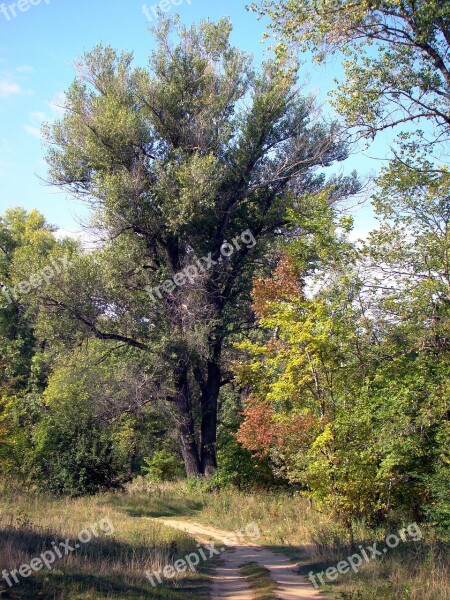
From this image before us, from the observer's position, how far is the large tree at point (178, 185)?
952 inches

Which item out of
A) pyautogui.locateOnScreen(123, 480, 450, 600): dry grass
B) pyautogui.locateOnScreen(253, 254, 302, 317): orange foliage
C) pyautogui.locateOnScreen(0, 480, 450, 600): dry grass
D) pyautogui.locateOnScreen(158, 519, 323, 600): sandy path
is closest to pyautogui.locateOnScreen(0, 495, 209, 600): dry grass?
pyautogui.locateOnScreen(0, 480, 450, 600): dry grass

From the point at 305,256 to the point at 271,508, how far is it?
979 cm

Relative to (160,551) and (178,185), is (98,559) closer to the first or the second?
(160,551)

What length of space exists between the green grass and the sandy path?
0.33 ft

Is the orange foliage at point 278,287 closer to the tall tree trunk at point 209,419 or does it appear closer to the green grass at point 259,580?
the green grass at point 259,580

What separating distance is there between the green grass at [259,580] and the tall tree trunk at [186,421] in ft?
45.7

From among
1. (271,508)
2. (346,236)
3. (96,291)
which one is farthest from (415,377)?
(96,291)

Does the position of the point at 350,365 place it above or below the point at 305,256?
below

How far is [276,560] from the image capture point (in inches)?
516

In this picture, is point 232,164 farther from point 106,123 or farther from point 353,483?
point 353,483

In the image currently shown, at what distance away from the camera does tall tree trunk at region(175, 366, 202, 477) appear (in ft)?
86.3

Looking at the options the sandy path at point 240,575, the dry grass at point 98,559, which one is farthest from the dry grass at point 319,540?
the dry grass at point 98,559

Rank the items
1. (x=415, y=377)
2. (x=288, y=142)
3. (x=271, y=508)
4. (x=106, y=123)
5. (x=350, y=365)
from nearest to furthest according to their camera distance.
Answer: (x=415, y=377) < (x=350, y=365) < (x=271, y=508) < (x=106, y=123) < (x=288, y=142)

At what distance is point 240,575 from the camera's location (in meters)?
11.5
